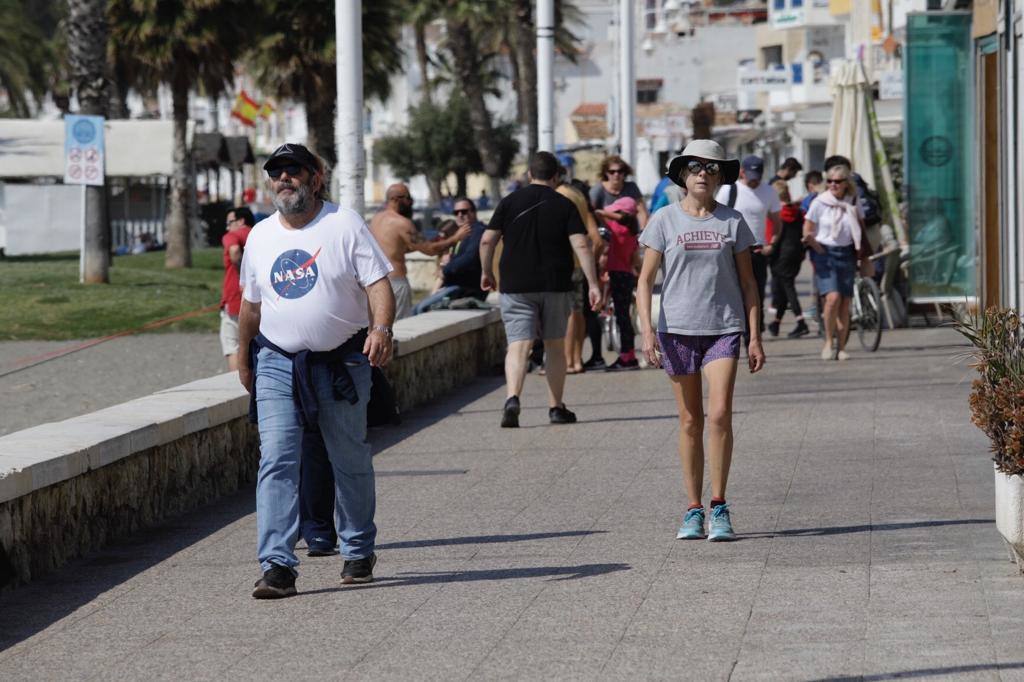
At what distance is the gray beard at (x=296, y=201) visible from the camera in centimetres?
671

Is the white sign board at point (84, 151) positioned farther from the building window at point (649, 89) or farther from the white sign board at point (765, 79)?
the building window at point (649, 89)

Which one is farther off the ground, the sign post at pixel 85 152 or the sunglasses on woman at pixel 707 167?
the sign post at pixel 85 152

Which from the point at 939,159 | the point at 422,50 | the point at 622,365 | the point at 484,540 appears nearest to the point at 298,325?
the point at 484,540

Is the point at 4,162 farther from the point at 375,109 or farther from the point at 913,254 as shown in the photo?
the point at 375,109

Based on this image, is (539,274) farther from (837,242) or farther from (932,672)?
(932,672)

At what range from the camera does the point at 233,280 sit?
13578 mm

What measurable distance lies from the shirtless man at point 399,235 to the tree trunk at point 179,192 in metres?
18.8

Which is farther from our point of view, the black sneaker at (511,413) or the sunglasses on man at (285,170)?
the black sneaker at (511,413)

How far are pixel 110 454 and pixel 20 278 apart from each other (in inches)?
720

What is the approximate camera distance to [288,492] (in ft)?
22.1

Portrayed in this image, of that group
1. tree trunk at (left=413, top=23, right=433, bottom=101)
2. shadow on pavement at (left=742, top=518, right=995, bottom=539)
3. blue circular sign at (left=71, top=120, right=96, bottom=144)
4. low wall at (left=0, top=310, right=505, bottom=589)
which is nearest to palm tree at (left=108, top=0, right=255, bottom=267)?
blue circular sign at (left=71, top=120, right=96, bottom=144)

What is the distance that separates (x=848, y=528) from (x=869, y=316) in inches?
344

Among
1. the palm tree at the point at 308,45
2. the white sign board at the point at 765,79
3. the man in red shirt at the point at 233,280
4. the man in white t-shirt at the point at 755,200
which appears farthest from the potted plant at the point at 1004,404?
the white sign board at the point at 765,79

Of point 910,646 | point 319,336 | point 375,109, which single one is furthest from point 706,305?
point 375,109
